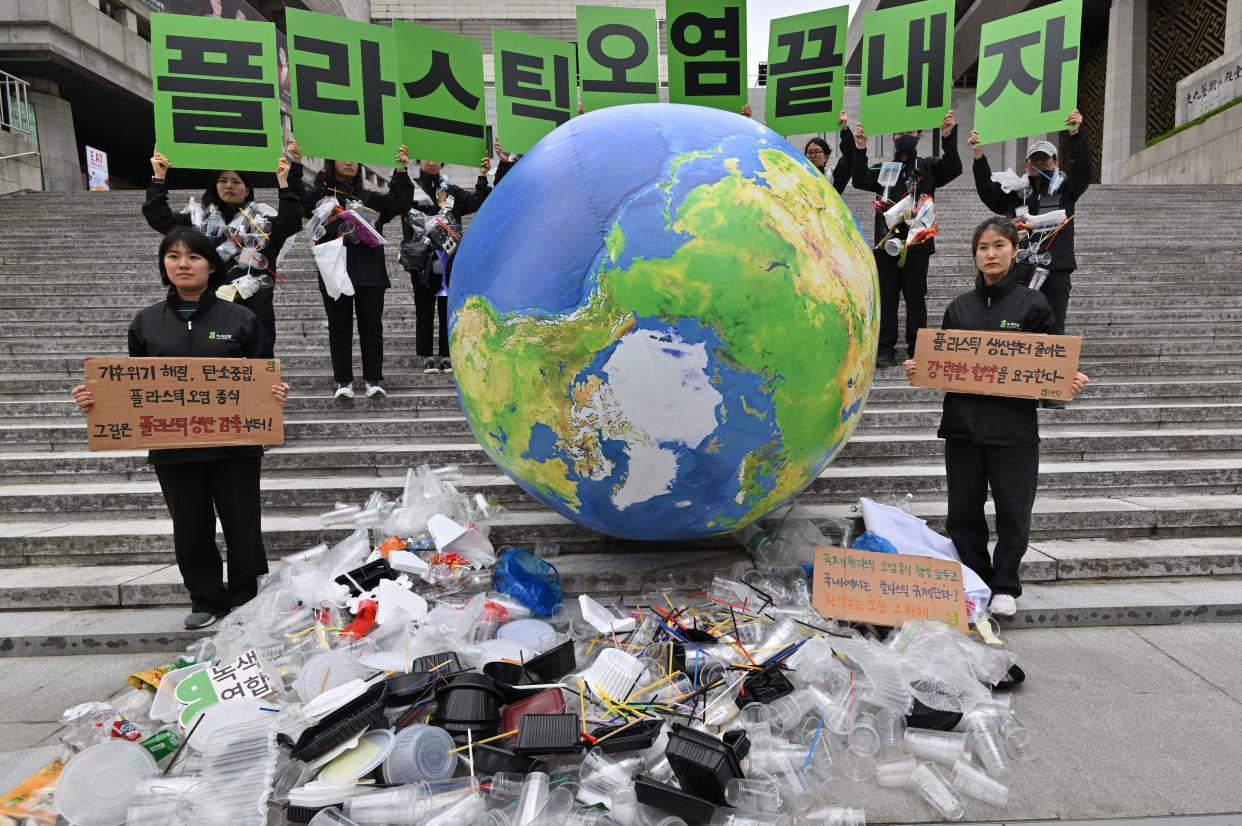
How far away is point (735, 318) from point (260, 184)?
72.4 ft

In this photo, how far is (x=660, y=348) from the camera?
99.1 inches

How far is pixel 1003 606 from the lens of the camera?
10.4 feet

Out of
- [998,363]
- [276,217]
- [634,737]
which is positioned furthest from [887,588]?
[276,217]

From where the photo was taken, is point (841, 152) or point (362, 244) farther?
point (841, 152)

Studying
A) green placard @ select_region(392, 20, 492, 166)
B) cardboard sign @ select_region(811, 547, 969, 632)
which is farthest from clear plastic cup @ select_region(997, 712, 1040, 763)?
green placard @ select_region(392, 20, 492, 166)

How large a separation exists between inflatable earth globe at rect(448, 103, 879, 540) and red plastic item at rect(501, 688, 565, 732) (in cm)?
82

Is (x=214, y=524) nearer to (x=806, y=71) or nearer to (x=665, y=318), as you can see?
(x=665, y=318)

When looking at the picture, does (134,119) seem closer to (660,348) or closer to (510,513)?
(510,513)

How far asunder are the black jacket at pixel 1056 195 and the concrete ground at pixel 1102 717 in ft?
9.91

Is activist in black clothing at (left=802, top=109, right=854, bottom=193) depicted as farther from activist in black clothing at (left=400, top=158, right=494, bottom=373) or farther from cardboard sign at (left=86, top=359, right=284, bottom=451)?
cardboard sign at (left=86, top=359, right=284, bottom=451)

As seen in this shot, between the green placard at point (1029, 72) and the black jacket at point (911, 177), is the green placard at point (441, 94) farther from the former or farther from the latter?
the green placard at point (1029, 72)

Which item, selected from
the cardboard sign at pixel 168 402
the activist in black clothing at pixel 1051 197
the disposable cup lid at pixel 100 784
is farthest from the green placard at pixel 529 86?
the disposable cup lid at pixel 100 784

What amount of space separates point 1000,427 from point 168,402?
372cm

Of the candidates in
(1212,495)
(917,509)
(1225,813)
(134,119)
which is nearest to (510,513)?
(917,509)
